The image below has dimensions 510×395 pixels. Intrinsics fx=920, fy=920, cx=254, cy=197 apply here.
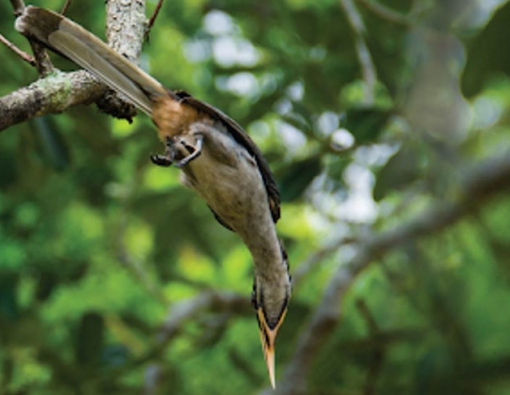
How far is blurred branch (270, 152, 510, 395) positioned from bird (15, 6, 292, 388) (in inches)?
60.2

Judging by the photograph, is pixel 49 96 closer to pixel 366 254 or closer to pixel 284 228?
pixel 366 254

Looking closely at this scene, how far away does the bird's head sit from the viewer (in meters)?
1.89

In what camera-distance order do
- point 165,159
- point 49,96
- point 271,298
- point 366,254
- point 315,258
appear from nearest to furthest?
point 49,96
point 165,159
point 271,298
point 366,254
point 315,258

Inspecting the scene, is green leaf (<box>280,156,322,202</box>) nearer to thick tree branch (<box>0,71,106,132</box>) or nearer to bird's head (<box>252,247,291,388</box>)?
bird's head (<box>252,247,291,388</box>)

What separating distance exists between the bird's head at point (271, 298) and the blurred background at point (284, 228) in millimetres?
982

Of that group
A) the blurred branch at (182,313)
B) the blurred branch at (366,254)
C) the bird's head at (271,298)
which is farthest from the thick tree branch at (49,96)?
the blurred branch at (182,313)

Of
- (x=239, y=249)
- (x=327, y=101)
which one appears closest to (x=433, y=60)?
(x=327, y=101)

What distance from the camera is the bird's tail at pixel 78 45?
164 centimetres

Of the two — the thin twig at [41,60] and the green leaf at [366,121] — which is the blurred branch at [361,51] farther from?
the thin twig at [41,60]

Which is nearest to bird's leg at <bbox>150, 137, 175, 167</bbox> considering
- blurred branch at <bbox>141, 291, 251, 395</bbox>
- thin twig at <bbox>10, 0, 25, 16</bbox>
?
thin twig at <bbox>10, 0, 25, 16</bbox>

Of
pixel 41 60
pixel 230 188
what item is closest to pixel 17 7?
pixel 41 60

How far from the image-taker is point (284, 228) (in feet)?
15.6

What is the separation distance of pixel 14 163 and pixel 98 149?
13.6 inches

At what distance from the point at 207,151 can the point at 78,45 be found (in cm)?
33
